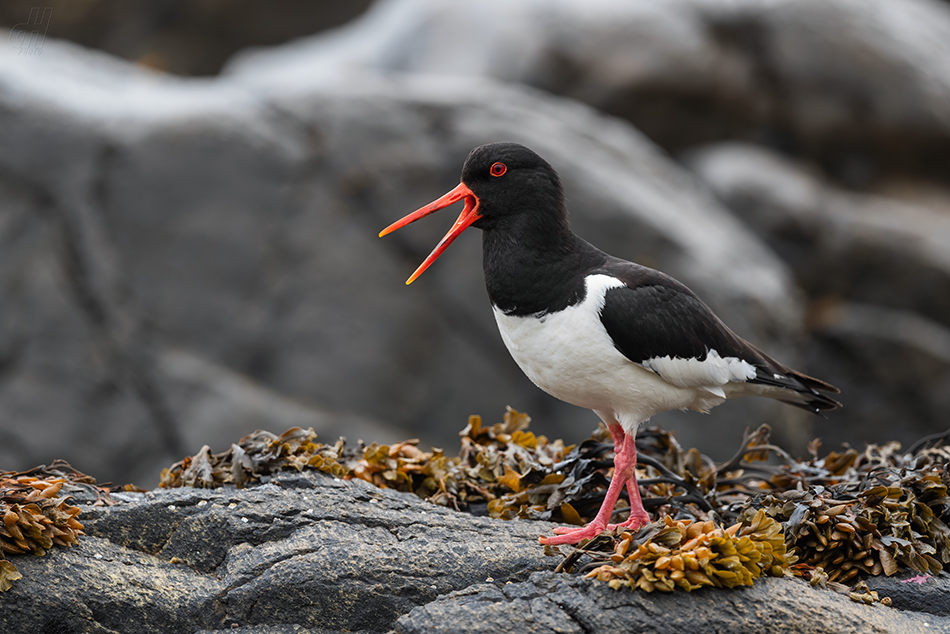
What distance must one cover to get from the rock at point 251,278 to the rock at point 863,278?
249 cm

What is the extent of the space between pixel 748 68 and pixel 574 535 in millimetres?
12585

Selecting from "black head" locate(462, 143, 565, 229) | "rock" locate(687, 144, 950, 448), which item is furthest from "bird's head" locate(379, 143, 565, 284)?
"rock" locate(687, 144, 950, 448)

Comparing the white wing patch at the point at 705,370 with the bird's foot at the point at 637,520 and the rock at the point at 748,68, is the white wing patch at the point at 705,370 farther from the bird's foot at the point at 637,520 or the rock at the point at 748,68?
the rock at the point at 748,68

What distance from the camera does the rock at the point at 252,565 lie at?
3.23 meters

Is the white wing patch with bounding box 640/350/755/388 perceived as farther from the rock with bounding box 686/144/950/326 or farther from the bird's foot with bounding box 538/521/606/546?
the rock with bounding box 686/144/950/326

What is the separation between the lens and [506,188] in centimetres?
416

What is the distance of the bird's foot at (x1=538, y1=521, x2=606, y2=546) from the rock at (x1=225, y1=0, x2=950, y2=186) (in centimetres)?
1103

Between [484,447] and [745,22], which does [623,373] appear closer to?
[484,447]

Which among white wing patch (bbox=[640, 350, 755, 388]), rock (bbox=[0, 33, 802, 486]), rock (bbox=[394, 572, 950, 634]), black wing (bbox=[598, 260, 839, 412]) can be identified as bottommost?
rock (bbox=[394, 572, 950, 634])

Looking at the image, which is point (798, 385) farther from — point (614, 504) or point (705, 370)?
point (614, 504)

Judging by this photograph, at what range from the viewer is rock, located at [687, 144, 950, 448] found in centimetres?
1129
